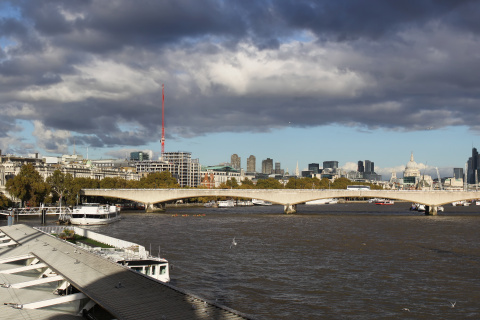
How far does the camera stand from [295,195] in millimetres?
127375

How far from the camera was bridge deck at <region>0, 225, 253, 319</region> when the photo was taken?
2002 cm

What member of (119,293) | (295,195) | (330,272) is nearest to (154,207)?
(295,195)

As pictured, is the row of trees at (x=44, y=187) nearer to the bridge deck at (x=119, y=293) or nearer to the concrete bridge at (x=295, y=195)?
the concrete bridge at (x=295, y=195)

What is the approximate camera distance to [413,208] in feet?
553

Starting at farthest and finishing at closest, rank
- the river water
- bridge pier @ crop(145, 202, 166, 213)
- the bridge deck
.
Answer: bridge pier @ crop(145, 202, 166, 213), the river water, the bridge deck

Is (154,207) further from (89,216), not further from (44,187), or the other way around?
(89,216)

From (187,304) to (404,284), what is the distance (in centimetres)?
2153

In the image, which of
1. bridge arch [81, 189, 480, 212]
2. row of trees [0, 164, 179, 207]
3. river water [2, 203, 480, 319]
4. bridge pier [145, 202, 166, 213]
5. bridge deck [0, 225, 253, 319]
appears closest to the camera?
bridge deck [0, 225, 253, 319]

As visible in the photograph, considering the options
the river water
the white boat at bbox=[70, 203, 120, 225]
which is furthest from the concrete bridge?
the river water

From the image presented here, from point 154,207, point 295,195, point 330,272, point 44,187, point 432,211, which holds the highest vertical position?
point 44,187

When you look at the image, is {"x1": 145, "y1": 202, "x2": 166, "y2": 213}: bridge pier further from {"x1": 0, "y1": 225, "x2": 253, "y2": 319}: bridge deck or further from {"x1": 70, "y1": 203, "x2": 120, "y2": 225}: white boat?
{"x1": 0, "y1": 225, "x2": 253, "y2": 319}: bridge deck

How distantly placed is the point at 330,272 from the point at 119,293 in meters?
22.8

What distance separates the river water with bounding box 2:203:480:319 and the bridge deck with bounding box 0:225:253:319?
736 centimetres

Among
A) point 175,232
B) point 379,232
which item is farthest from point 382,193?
point 175,232
